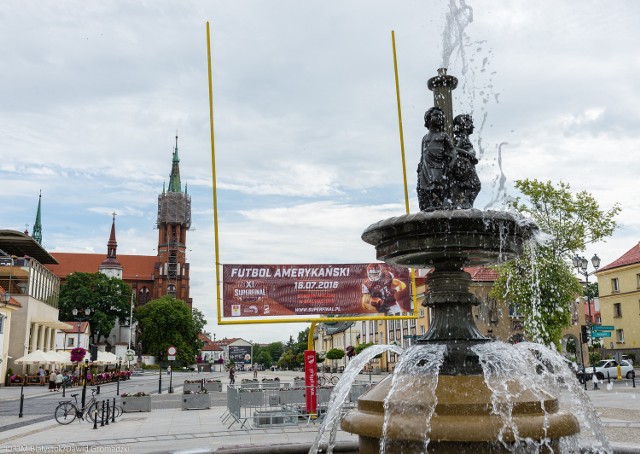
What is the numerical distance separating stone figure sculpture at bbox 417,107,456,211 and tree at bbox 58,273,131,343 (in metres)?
91.1

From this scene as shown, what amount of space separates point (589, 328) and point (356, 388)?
14.7 meters

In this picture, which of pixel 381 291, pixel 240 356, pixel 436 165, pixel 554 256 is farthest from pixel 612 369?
pixel 240 356

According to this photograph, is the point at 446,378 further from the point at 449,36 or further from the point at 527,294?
the point at 527,294

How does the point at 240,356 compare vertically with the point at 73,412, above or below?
above

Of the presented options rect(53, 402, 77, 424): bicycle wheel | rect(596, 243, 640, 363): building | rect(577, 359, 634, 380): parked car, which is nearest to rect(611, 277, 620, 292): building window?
rect(596, 243, 640, 363): building

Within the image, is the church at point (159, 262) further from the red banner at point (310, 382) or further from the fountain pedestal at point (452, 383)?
the fountain pedestal at point (452, 383)

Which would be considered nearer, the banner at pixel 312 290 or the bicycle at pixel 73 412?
the banner at pixel 312 290

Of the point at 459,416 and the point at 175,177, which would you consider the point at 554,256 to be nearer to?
the point at 459,416

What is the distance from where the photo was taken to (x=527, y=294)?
3419 cm

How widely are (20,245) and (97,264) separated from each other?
86.7 m

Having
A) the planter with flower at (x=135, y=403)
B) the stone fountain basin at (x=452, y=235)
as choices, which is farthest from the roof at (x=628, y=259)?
the stone fountain basin at (x=452, y=235)

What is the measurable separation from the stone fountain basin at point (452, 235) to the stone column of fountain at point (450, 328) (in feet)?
0.03

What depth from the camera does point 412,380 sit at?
5.79 meters

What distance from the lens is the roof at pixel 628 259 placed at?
53188 mm
